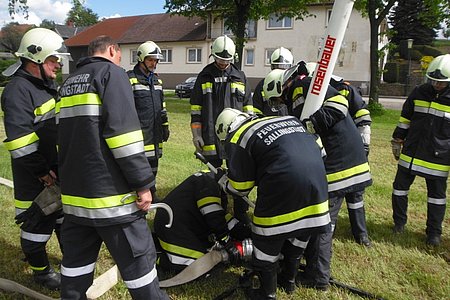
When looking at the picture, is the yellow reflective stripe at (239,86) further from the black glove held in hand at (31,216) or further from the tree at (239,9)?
the tree at (239,9)

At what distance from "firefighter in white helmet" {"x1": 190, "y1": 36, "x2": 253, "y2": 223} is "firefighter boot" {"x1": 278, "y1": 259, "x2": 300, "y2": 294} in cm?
174

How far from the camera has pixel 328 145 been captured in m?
3.69

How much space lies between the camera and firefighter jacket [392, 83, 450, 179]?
427 centimetres

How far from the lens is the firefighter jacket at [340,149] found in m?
3.61

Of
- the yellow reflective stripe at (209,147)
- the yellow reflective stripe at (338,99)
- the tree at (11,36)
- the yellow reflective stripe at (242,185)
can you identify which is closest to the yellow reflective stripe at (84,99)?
the yellow reflective stripe at (242,185)

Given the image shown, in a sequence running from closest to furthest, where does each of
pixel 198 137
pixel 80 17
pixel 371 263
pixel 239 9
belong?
1. pixel 371 263
2. pixel 198 137
3. pixel 239 9
4. pixel 80 17

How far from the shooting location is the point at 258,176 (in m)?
2.98

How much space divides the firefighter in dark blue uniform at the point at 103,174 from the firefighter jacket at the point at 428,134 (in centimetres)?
330

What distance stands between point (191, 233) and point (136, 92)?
7.46 feet

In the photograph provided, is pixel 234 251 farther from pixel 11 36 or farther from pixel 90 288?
pixel 11 36

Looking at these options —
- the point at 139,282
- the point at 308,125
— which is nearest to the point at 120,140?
the point at 139,282

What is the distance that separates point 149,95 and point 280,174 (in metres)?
2.81

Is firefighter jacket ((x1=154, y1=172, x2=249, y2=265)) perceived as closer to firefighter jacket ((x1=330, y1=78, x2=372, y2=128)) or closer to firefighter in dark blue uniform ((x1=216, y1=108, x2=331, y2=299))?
firefighter in dark blue uniform ((x1=216, y1=108, x2=331, y2=299))

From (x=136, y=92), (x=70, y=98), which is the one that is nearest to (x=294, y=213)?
(x=70, y=98)
